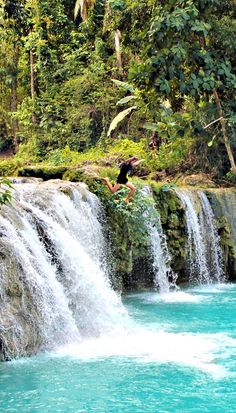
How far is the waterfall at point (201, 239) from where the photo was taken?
14.3 m

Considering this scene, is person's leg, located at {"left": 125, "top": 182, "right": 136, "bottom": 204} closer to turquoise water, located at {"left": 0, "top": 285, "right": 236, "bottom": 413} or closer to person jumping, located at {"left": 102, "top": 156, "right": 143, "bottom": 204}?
person jumping, located at {"left": 102, "top": 156, "right": 143, "bottom": 204}

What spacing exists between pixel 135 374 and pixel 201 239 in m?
8.39

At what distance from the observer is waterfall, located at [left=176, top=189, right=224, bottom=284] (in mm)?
14305

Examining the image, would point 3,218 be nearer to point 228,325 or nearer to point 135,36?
point 228,325

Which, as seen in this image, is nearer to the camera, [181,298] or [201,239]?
[181,298]

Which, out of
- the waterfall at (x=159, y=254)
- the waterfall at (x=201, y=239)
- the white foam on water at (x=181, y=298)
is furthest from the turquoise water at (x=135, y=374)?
the waterfall at (x=201, y=239)

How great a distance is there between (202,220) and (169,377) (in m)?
8.77

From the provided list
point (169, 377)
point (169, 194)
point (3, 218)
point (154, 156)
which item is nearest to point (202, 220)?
point (169, 194)

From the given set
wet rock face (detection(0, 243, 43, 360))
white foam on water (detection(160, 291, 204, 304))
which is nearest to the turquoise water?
wet rock face (detection(0, 243, 43, 360))

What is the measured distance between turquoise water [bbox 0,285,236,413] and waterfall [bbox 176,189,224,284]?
202 inches

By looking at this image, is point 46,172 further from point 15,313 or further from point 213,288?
point 15,313

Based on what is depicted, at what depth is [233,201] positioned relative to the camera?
619 inches

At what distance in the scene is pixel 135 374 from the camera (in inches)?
255

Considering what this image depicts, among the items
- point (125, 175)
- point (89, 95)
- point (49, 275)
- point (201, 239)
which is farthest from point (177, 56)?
point (89, 95)
